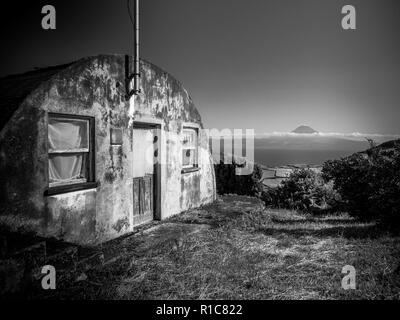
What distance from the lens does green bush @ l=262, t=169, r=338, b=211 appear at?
12.9 m

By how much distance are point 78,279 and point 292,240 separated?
541 cm

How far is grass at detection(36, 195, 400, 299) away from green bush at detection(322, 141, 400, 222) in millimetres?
892

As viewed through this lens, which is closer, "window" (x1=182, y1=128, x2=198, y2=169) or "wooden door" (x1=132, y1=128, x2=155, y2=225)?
"wooden door" (x1=132, y1=128, x2=155, y2=225)

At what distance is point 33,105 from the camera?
4.80m

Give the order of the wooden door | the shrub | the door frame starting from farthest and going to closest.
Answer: the shrub, the door frame, the wooden door

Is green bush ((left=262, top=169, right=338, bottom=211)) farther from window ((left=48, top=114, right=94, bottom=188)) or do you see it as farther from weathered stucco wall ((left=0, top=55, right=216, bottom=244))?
window ((left=48, top=114, right=94, bottom=188))

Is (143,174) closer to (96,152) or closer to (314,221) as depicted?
(96,152)

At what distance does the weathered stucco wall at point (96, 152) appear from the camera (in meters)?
4.64

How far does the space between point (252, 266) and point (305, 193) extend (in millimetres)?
8261

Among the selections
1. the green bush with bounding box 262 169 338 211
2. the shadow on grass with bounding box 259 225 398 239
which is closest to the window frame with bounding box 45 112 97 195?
the shadow on grass with bounding box 259 225 398 239

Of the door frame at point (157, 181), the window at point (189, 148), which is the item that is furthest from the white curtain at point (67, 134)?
the window at point (189, 148)

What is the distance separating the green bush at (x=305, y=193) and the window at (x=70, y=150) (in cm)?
987

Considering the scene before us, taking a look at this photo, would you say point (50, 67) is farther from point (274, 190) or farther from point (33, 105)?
Answer: point (274, 190)
